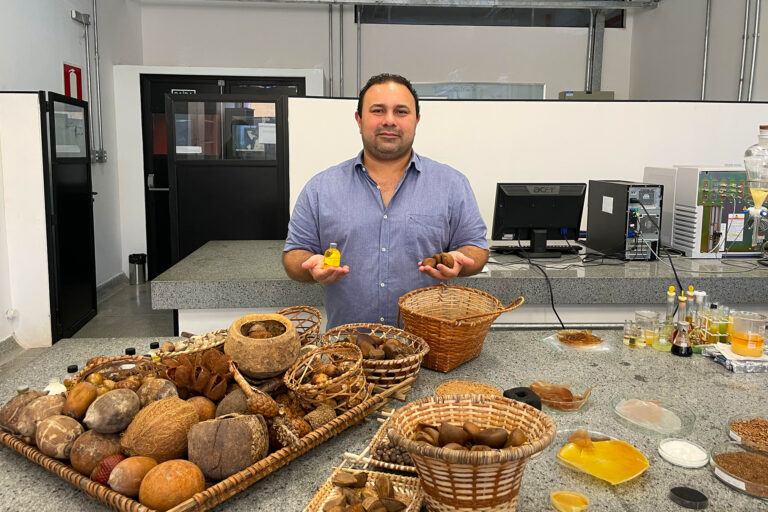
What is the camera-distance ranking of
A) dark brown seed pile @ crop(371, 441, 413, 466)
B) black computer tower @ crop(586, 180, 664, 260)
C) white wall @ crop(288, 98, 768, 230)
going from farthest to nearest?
white wall @ crop(288, 98, 768, 230) < black computer tower @ crop(586, 180, 664, 260) < dark brown seed pile @ crop(371, 441, 413, 466)

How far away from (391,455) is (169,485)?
1.30 ft

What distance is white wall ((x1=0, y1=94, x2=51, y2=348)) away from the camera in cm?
406

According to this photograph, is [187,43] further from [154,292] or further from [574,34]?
[154,292]

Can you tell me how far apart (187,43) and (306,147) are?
3924 millimetres

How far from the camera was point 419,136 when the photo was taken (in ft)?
12.4

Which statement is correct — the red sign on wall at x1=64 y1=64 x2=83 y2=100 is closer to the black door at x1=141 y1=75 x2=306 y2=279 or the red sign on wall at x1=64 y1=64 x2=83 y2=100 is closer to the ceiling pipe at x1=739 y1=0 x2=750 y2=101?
the black door at x1=141 y1=75 x2=306 y2=279

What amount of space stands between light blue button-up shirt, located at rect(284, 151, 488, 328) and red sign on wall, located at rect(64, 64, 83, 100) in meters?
4.05

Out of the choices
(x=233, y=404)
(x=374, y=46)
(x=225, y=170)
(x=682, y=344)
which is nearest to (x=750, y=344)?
(x=682, y=344)

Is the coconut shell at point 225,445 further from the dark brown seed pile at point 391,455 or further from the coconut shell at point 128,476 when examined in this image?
the dark brown seed pile at point 391,455

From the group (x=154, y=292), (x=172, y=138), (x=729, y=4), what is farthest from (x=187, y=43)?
(x=729, y=4)

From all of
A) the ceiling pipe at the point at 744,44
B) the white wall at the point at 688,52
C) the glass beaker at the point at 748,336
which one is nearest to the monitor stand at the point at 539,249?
the glass beaker at the point at 748,336

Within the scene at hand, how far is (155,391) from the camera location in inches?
47.4

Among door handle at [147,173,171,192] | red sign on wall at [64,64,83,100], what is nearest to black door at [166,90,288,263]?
red sign on wall at [64,64,83,100]

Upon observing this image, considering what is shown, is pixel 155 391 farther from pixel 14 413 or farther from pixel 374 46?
pixel 374 46
